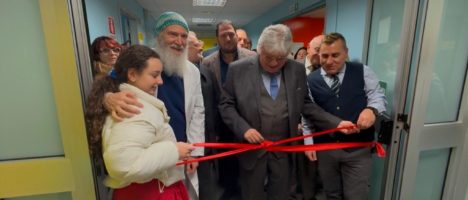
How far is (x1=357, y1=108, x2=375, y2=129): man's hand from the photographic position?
168 centimetres

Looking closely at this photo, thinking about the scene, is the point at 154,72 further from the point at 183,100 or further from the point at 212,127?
the point at 212,127

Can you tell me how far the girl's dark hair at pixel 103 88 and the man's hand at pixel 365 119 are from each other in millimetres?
1329

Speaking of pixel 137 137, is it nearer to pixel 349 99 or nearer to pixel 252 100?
pixel 252 100

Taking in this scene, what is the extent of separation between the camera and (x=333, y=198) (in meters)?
2.01

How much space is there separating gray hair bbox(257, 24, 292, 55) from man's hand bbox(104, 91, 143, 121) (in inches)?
35.3

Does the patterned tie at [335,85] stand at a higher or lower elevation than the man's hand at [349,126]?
higher

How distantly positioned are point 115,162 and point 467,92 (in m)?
2.14

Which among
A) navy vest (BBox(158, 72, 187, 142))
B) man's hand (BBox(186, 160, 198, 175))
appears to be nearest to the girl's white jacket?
navy vest (BBox(158, 72, 187, 142))

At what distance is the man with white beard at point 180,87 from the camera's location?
5.27 feet

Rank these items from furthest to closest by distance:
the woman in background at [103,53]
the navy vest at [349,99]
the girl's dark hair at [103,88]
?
the woman in background at [103,53] < the navy vest at [349,99] < the girl's dark hair at [103,88]

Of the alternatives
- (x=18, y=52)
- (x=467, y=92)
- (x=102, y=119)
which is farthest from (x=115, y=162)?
(x=467, y=92)

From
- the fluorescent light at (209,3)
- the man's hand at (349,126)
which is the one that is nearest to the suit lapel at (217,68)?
the man's hand at (349,126)

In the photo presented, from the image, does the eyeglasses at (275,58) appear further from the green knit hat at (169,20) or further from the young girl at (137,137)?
the young girl at (137,137)

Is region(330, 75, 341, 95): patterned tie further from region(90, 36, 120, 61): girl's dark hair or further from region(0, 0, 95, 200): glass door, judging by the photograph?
region(90, 36, 120, 61): girl's dark hair
